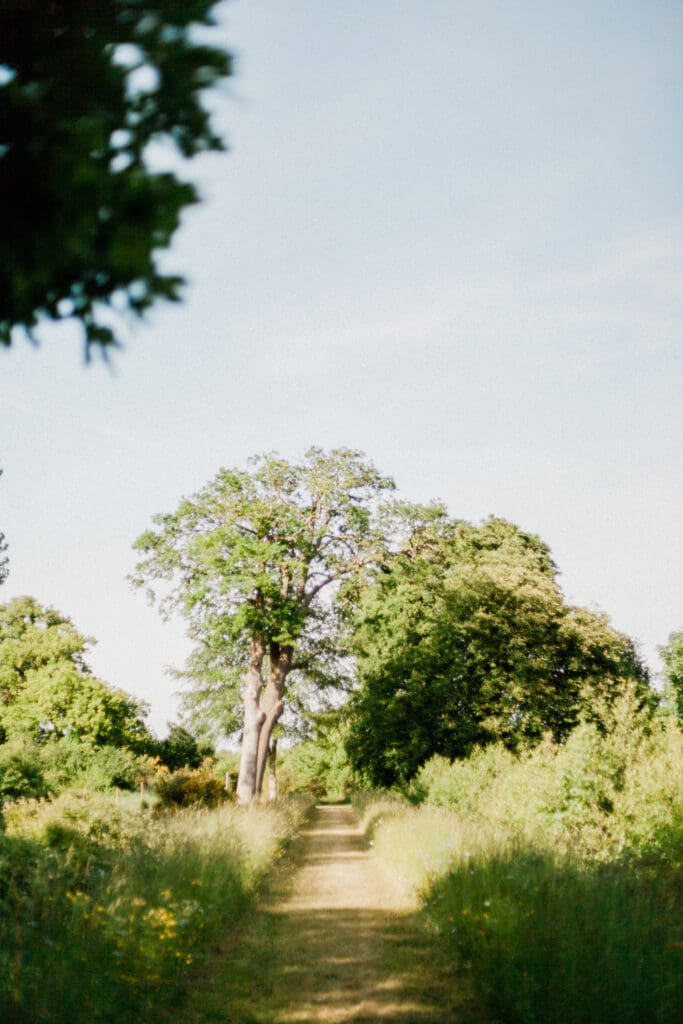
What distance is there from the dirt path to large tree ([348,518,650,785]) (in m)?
11.1

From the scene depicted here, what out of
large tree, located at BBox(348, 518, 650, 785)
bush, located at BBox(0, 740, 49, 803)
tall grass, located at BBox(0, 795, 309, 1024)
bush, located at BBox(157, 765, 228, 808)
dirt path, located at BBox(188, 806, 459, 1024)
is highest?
large tree, located at BBox(348, 518, 650, 785)

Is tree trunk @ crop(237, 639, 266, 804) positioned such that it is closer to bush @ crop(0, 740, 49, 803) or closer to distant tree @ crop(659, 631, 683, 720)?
bush @ crop(0, 740, 49, 803)

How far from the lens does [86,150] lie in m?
2.16

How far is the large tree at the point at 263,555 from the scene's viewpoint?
18.8 metres

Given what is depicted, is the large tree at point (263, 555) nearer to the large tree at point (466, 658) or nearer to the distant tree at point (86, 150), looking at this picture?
the large tree at point (466, 658)

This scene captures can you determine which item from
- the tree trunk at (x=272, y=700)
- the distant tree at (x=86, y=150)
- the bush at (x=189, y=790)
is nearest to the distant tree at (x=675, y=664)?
the bush at (x=189, y=790)

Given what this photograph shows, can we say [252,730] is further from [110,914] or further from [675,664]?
[675,664]

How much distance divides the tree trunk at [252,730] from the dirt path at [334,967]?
9092 millimetres

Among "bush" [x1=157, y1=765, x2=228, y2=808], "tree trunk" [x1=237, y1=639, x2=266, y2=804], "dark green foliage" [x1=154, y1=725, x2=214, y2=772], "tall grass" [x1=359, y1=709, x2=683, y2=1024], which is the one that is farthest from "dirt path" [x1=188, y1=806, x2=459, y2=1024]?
"dark green foliage" [x1=154, y1=725, x2=214, y2=772]

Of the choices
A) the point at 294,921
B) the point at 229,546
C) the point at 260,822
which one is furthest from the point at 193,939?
the point at 229,546

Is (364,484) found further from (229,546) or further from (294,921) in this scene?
(294,921)

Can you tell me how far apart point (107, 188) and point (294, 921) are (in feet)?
31.0

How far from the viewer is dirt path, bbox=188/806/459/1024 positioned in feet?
16.6

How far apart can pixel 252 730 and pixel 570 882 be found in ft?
49.1
